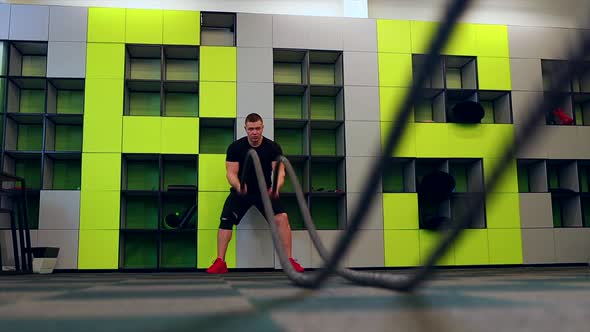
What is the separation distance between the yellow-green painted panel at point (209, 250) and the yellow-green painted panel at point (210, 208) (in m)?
0.07

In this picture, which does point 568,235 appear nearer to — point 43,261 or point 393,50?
point 393,50

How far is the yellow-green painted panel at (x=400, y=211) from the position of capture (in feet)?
17.5

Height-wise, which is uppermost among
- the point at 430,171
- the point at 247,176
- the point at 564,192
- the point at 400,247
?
the point at 430,171

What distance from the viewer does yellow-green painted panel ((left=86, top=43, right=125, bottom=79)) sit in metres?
5.23

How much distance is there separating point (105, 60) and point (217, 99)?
1079 mm

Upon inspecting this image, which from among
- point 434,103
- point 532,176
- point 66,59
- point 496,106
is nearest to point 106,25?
point 66,59

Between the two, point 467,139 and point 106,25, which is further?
point 467,139

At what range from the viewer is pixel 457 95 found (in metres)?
5.86

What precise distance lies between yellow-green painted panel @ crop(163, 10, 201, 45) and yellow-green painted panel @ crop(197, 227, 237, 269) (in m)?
1.79

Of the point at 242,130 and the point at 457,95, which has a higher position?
the point at 457,95

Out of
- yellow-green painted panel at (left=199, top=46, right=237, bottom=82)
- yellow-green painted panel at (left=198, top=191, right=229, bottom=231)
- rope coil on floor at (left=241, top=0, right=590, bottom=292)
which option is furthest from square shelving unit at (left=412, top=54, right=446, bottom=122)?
rope coil on floor at (left=241, top=0, right=590, bottom=292)

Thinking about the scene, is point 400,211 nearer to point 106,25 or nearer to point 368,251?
point 368,251

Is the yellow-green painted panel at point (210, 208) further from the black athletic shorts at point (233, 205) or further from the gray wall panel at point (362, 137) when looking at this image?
the gray wall panel at point (362, 137)

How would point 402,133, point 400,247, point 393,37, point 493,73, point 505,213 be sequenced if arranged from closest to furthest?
point 402,133 → point 400,247 → point 505,213 → point 393,37 → point 493,73
